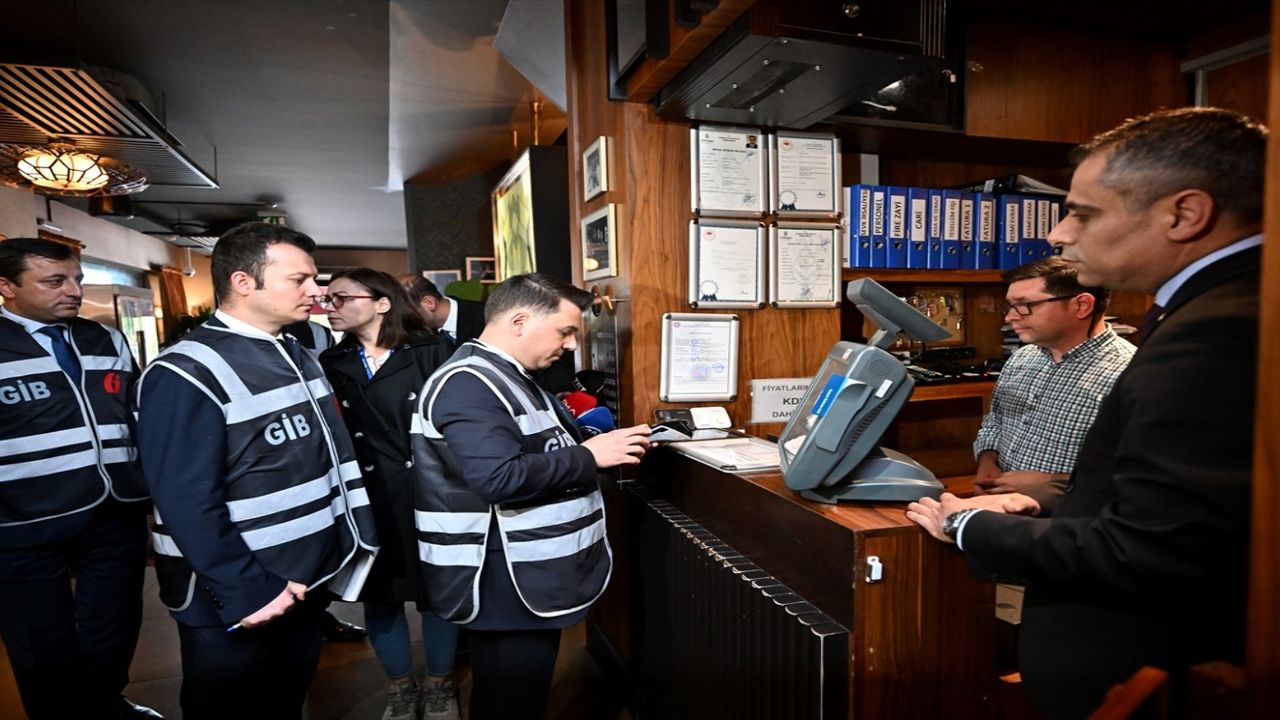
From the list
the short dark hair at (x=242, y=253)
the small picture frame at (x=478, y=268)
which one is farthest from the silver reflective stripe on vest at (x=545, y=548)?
the small picture frame at (x=478, y=268)

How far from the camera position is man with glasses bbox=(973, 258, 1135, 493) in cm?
176

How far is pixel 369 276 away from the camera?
2.21m

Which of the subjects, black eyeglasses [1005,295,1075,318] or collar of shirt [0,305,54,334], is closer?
black eyeglasses [1005,295,1075,318]

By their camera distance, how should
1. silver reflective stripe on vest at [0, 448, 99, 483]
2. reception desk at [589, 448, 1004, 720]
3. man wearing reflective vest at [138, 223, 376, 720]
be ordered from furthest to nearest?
1. silver reflective stripe on vest at [0, 448, 99, 483]
2. man wearing reflective vest at [138, 223, 376, 720]
3. reception desk at [589, 448, 1004, 720]

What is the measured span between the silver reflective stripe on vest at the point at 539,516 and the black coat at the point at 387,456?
2.56ft

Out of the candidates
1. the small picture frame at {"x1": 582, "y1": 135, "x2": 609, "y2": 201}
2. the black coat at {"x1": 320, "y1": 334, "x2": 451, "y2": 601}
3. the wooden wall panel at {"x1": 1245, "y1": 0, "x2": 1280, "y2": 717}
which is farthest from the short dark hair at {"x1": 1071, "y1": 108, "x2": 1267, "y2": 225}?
the black coat at {"x1": 320, "y1": 334, "x2": 451, "y2": 601}

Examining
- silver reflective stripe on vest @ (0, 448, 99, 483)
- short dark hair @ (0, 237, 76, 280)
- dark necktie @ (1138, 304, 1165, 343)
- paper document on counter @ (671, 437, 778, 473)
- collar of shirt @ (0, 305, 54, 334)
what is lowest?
silver reflective stripe on vest @ (0, 448, 99, 483)

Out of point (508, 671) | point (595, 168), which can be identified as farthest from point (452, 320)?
point (508, 671)

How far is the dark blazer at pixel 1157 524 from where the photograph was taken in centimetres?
70

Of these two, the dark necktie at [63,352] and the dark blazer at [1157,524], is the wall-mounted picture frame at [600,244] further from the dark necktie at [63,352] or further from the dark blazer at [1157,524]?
the dark necktie at [63,352]

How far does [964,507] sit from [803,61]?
3.76 feet

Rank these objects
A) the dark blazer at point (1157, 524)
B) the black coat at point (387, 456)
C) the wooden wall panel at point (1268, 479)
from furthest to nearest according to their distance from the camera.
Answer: the black coat at point (387, 456), the dark blazer at point (1157, 524), the wooden wall panel at point (1268, 479)

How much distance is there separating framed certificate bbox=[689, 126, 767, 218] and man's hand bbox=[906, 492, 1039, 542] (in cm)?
131

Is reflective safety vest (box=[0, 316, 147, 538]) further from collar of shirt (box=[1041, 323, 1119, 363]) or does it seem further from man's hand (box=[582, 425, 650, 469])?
collar of shirt (box=[1041, 323, 1119, 363])
